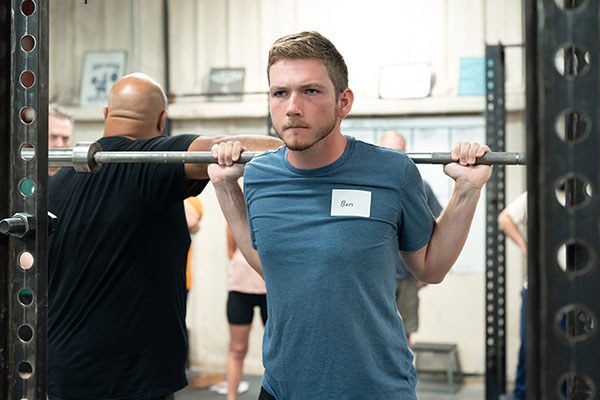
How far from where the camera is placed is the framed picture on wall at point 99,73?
22.6 ft

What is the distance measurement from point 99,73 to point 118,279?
16.2 ft

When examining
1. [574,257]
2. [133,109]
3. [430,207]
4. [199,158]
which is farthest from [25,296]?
[430,207]

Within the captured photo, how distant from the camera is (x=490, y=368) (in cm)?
453

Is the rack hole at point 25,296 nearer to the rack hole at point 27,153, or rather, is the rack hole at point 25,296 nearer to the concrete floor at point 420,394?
the rack hole at point 27,153

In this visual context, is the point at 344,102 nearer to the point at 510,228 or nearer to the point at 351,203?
the point at 351,203

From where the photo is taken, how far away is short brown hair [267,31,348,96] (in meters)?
1.79

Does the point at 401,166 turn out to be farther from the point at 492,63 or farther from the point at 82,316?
the point at 492,63

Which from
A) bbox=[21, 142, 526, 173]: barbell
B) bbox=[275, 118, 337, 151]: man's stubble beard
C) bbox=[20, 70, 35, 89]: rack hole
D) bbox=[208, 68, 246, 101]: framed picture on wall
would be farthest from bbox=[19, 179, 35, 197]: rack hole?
bbox=[208, 68, 246, 101]: framed picture on wall

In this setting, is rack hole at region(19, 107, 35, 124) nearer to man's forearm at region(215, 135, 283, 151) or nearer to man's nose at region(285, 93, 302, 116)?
man's nose at region(285, 93, 302, 116)

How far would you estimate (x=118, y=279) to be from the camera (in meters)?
2.29

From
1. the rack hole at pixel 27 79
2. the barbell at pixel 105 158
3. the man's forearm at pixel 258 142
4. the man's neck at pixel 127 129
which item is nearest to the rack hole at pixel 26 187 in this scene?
the rack hole at pixel 27 79

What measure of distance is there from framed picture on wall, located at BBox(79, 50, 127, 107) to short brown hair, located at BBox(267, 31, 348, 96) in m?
5.27

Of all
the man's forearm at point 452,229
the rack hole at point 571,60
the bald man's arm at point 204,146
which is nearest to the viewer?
the rack hole at point 571,60

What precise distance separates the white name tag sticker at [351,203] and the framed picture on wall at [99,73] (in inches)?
212
